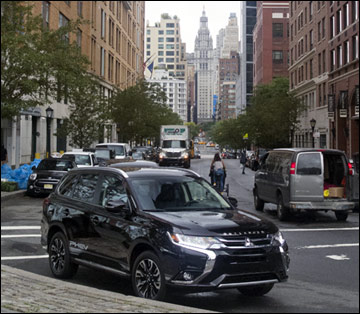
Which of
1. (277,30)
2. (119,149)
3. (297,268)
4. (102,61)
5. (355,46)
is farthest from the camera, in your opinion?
(277,30)

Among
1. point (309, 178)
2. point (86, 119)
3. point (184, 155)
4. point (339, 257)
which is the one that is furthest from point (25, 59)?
point (184, 155)

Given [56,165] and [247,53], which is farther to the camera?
[247,53]

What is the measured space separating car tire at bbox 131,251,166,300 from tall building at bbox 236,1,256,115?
414 ft

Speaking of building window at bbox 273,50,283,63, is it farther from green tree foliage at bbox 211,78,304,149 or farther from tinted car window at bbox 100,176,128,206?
tinted car window at bbox 100,176,128,206

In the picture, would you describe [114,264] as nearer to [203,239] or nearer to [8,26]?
[203,239]

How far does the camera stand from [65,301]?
17.8ft

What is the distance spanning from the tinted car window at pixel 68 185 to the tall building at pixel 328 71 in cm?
3060

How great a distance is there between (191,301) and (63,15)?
28544mm

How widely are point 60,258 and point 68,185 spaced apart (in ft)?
3.60

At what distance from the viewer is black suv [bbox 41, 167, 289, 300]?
5562 mm

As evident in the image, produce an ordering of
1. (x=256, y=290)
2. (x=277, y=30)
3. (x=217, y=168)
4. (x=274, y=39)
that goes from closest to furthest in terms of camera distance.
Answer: (x=256, y=290) → (x=217, y=168) → (x=277, y=30) → (x=274, y=39)

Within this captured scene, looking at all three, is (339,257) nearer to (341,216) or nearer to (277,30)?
(341,216)

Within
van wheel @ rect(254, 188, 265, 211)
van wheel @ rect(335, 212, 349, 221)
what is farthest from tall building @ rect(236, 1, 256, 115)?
van wheel @ rect(335, 212, 349, 221)

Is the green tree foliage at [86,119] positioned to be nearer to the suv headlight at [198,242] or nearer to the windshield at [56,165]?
the windshield at [56,165]
